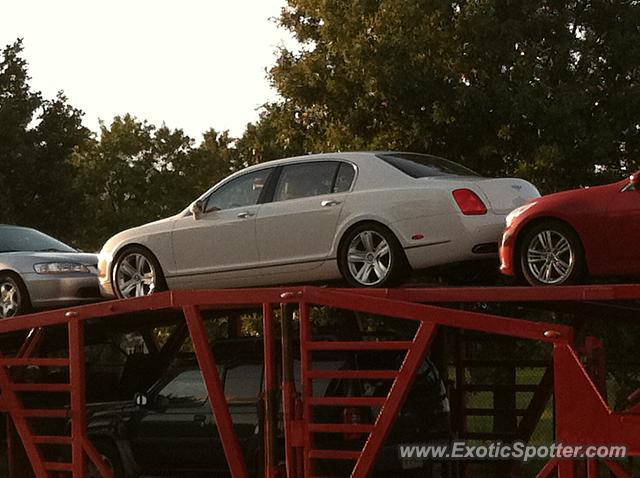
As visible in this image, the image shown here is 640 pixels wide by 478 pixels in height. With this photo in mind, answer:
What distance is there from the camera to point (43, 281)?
44.7 feet

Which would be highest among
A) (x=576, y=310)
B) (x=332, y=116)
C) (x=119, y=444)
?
(x=332, y=116)

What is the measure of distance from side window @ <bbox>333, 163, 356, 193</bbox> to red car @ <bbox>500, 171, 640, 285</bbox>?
1.56 m

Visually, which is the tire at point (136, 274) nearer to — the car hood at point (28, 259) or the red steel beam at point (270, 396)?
the car hood at point (28, 259)

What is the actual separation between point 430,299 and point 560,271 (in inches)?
42.6

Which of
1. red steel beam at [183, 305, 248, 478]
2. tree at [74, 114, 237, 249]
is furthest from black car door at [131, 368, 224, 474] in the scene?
tree at [74, 114, 237, 249]

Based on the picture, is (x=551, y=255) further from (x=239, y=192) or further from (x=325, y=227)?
(x=239, y=192)

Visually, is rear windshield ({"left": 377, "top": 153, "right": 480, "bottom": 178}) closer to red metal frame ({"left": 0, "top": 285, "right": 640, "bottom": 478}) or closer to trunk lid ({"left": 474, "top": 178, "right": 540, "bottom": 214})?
trunk lid ({"left": 474, "top": 178, "right": 540, "bottom": 214})

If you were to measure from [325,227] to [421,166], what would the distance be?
3.65ft

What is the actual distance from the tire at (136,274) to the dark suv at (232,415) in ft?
2.74

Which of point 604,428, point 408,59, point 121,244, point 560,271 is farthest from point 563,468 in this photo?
point 408,59

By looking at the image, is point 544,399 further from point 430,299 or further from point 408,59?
point 408,59

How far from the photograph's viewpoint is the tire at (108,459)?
12766mm

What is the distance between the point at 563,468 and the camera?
30.7ft

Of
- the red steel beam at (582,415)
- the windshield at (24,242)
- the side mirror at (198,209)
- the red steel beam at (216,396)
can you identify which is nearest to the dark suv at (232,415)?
the red steel beam at (216,396)
